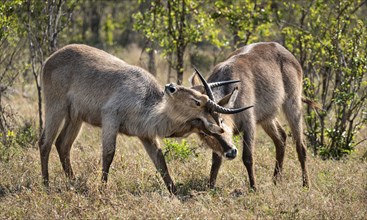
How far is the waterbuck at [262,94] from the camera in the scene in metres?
6.32

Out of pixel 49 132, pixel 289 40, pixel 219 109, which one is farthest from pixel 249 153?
pixel 289 40

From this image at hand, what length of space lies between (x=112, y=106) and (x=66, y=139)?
36.3 inches

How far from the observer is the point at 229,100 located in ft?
19.5

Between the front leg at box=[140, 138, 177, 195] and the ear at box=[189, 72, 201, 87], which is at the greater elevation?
the ear at box=[189, 72, 201, 87]

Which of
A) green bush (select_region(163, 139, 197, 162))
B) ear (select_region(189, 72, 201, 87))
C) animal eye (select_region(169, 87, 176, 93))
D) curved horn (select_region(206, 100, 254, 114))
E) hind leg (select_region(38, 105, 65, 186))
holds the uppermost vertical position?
animal eye (select_region(169, 87, 176, 93))

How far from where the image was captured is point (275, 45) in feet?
23.9

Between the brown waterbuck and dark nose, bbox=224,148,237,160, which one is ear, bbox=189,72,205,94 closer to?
the brown waterbuck

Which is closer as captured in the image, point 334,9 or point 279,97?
point 279,97

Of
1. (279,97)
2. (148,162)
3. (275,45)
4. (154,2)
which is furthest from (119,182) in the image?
(154,2)

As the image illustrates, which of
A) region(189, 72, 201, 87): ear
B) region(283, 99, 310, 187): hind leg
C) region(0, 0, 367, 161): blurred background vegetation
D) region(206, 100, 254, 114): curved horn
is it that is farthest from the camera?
region(0, 0, 367, 161): blurred background vegetation

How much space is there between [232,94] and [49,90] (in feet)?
6.78

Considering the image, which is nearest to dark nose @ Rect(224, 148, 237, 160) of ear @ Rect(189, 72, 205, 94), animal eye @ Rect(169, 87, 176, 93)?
ear @ Rect(189, 72, 205, 94)

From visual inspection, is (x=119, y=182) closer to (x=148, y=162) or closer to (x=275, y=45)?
(x=148, y=162)

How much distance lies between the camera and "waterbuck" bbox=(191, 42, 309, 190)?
632 cm
